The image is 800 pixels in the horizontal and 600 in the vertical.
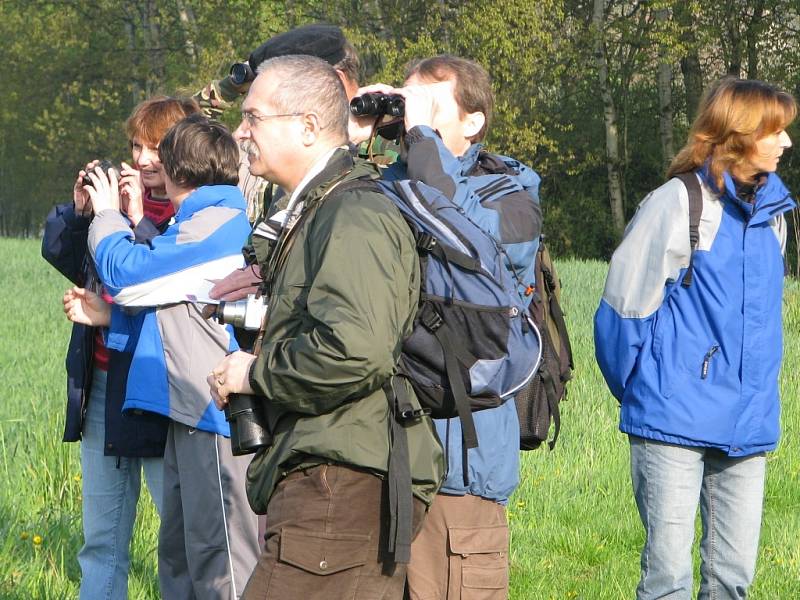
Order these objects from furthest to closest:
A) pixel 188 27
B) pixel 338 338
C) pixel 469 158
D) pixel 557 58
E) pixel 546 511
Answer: pixel 188 27 < pixel 557 58 < pixel 546 511 < pixel 469 158 < pixel 338 338

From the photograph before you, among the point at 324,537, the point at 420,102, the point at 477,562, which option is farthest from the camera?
the point at 420,102

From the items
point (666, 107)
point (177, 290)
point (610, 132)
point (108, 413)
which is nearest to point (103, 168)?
point (177, 290)

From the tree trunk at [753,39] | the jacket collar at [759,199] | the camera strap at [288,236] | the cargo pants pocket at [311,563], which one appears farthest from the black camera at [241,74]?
the tree trunk at [753,39]

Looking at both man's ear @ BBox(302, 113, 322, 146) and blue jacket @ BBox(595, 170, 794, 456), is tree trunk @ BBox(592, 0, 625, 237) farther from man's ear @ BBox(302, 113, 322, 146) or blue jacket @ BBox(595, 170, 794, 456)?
man's ear @ BBox(302, 113, 322, 146)

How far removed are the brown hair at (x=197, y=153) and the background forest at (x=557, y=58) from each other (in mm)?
25858

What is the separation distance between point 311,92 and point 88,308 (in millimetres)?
1452

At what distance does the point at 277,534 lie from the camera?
102 inches

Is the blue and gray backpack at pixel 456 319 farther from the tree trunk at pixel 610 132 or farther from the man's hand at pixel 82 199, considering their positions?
the tree trunk at pixel 610 132

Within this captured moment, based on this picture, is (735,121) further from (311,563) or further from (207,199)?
(311,563)

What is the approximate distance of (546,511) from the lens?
613 cm

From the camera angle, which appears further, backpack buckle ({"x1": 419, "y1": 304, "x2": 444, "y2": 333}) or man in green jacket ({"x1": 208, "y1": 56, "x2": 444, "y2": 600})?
backpack buckle ({"x1": 419, "y1": 304, "x2": 444, "y2": 333})

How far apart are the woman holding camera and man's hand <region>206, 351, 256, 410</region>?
1272 millimetres

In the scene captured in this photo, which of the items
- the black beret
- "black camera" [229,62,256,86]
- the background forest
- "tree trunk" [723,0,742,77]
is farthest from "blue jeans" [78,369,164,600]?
"tree trunk" [723,0,742,77]

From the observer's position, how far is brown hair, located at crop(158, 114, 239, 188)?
3.72 meters
